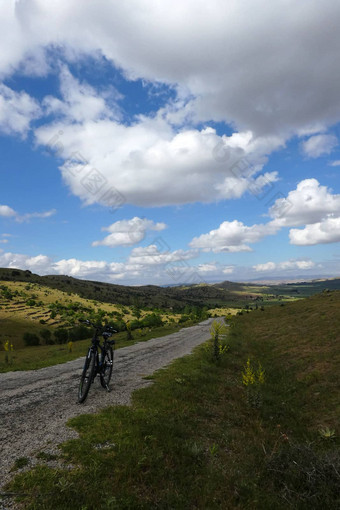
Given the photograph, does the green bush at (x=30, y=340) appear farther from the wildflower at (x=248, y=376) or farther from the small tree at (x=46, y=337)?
the wildflower at (x=248, y=376)

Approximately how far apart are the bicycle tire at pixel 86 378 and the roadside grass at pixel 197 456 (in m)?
1.37

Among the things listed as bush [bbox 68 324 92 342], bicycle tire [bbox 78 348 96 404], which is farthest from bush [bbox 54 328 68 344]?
bicycle tire [bbox 78 348 96 404]

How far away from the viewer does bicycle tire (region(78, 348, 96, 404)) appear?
976 centimetres

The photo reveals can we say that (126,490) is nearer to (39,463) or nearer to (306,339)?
(39,463)

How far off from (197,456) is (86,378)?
5055 millimetres

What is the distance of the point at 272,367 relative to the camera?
63.5 ft

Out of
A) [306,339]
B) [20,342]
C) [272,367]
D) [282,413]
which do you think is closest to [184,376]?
[282,413]

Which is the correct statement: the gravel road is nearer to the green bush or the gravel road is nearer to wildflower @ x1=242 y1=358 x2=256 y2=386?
wildflower @ x1=242 y1=358 x2=256 y2=386

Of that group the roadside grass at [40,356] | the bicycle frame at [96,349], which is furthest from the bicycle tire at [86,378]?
the roadside grass at [40,356]

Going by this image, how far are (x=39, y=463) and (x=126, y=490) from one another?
6.72 feet

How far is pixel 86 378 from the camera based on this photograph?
395 inches

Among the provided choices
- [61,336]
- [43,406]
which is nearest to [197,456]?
[43,406]

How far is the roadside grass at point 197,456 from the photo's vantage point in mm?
5062

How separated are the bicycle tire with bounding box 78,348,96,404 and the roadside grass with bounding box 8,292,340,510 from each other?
4.50ft
